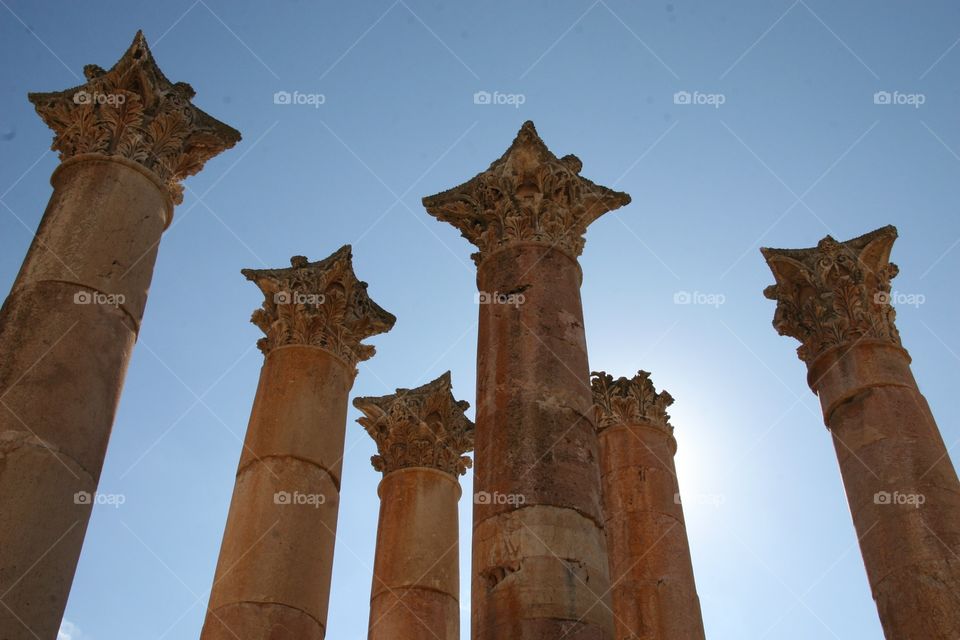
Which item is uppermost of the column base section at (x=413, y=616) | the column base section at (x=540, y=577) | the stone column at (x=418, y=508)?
the stone column at (x=418, y=508)

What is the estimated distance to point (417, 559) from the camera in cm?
2292

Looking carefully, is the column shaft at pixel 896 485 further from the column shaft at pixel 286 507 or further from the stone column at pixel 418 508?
the column shaft at pixel 286 507

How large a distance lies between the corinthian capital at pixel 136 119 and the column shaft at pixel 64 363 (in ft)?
1.74

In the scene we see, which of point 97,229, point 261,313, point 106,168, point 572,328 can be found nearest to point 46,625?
point 97,229

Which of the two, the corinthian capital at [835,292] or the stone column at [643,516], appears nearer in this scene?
the stone column at [643,516]

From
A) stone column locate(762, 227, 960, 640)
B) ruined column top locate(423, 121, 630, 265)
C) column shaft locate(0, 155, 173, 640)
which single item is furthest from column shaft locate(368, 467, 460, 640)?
column shaft locate(0, 155, 173, 640)

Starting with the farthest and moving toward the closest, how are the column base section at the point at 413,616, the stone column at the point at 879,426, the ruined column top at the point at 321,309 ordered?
the column base section at the point at 413,616 → the ruined column top at the point at 321,309 → the stone column at the point at 879,426

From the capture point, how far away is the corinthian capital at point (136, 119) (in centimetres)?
1527

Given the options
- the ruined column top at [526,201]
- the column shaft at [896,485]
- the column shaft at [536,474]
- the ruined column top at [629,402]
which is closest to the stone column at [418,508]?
the ruined column top at [629,402]

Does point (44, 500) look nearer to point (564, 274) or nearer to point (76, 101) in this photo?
point (76, 101)

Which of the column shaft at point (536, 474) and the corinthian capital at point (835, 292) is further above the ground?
the corinthian capital at point (835, 292)

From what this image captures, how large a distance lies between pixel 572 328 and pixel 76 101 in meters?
9.34

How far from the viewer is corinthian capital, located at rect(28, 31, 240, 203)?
15273 millimetres

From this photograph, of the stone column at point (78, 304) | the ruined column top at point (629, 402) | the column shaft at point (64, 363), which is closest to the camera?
the column shaft at point (64, 363)
